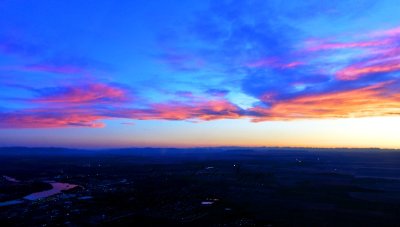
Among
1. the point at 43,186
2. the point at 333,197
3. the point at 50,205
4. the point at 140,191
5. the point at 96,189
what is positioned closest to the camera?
the point at 50,205

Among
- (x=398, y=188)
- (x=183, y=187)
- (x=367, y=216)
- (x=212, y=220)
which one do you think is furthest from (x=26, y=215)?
(x=398, y=188)

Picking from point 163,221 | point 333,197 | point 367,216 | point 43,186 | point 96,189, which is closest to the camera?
point 163,221

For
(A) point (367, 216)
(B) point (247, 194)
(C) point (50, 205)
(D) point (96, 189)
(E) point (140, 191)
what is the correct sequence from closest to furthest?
(A) point (367, 216) → (C) point (50, 205) → (B) point (247, 194) → (E) point (140, 191) → (D) point (96, 189)

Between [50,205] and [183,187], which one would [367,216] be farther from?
[50,205]

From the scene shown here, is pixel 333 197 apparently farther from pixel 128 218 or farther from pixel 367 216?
pixel 128 218

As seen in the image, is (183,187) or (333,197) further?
(183,187)

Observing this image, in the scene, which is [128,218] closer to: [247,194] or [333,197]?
[247,194]

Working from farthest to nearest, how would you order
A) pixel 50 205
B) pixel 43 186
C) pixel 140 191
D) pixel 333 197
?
pixel 43 186
pixel 140 191
pixel 333 197
pixel 50 205

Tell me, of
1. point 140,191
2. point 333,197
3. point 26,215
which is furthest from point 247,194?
point 26,215

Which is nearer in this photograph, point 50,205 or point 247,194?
point 50,205
